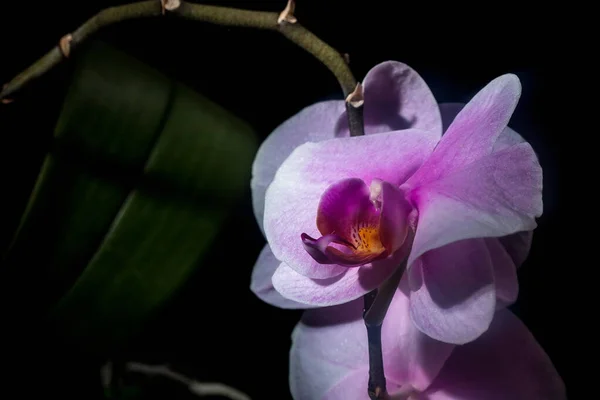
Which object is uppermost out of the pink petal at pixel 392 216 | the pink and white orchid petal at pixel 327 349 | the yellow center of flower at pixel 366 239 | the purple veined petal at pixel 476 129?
A: the purple veined petal at pixel 476 129

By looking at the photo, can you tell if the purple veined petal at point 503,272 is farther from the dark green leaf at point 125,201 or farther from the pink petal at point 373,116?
the dark green leaf at point 125,201

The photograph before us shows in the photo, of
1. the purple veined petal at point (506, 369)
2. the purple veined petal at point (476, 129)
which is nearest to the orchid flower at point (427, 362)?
the purple veined petal at point (506, 369)

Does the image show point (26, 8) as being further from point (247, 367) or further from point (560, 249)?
point (560, 249)

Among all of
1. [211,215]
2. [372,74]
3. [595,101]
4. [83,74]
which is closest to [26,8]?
[83,74]

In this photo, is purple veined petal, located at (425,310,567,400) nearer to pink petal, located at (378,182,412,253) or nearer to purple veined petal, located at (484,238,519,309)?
purple veined petal, located at (484,238,519,309)

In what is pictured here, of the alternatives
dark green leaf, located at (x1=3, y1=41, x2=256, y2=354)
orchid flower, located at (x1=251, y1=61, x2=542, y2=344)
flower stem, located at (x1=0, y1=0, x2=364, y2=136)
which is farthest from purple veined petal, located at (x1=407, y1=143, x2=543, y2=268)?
dark green leaf, located at (x1=3, y1=41, x2=256, y2=354)

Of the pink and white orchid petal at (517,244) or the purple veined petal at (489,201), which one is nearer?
the purple veined petal at (489,201)

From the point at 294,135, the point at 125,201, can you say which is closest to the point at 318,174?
the point at 294,135

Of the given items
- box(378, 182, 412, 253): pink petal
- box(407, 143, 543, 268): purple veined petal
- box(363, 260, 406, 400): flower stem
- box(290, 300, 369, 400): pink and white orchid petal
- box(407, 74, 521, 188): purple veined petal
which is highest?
box(407, 74, 521, 188): purple veined petal
